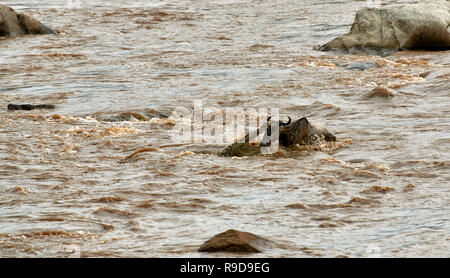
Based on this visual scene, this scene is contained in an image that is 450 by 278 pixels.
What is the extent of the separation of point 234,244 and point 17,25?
52.9ft

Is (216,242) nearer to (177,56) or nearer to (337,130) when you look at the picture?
(337,130)

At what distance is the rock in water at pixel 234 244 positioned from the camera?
5.55m

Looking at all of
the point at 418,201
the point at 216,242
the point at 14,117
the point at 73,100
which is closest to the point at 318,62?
the point at 73,100

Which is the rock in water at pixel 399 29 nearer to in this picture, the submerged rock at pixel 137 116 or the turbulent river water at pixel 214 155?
the turbulent river water at pixel 214 155

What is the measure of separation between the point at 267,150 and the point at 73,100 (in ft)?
15.7

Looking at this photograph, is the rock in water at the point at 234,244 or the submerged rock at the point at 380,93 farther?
the submerged rock at the point at 380,93

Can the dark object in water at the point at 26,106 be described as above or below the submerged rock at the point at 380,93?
above

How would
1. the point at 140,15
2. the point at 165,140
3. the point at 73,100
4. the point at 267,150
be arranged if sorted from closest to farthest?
the point at 267,150 < the point at 165,140 < the point at 73,100 < the point at 140,15

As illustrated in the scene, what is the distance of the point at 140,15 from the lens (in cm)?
2380

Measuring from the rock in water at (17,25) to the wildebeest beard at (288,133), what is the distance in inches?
493

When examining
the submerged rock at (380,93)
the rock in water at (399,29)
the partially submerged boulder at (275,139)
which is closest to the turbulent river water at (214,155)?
the submerged rock at (380,93)

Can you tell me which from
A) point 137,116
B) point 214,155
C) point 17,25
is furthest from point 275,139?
point 17,25

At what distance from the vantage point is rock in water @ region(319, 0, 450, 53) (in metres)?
16.0
